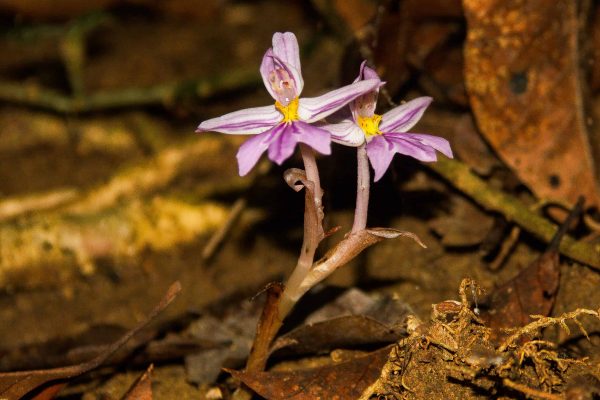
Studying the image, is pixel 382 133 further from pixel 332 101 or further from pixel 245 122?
pixel 245 122

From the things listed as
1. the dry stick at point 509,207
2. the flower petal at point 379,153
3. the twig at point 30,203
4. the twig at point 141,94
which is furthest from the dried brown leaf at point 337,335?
the twig at point 141,94

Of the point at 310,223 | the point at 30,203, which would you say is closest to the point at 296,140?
the point at 310,223

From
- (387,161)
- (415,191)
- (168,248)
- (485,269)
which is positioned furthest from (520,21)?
(168,248)

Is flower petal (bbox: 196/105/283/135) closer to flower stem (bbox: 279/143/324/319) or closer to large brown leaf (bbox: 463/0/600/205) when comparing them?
flower stem (bbox: 279/143/324/319)

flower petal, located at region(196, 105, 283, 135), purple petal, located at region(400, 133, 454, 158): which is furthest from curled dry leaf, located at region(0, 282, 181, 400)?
purple petal, located at region(400, 133, 454, 158)

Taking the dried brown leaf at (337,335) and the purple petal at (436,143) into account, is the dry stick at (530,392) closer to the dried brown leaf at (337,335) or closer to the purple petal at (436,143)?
the dried brown leaf at (337,335)

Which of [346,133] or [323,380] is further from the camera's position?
[323,380]

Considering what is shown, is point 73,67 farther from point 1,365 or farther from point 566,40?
point 566,40
